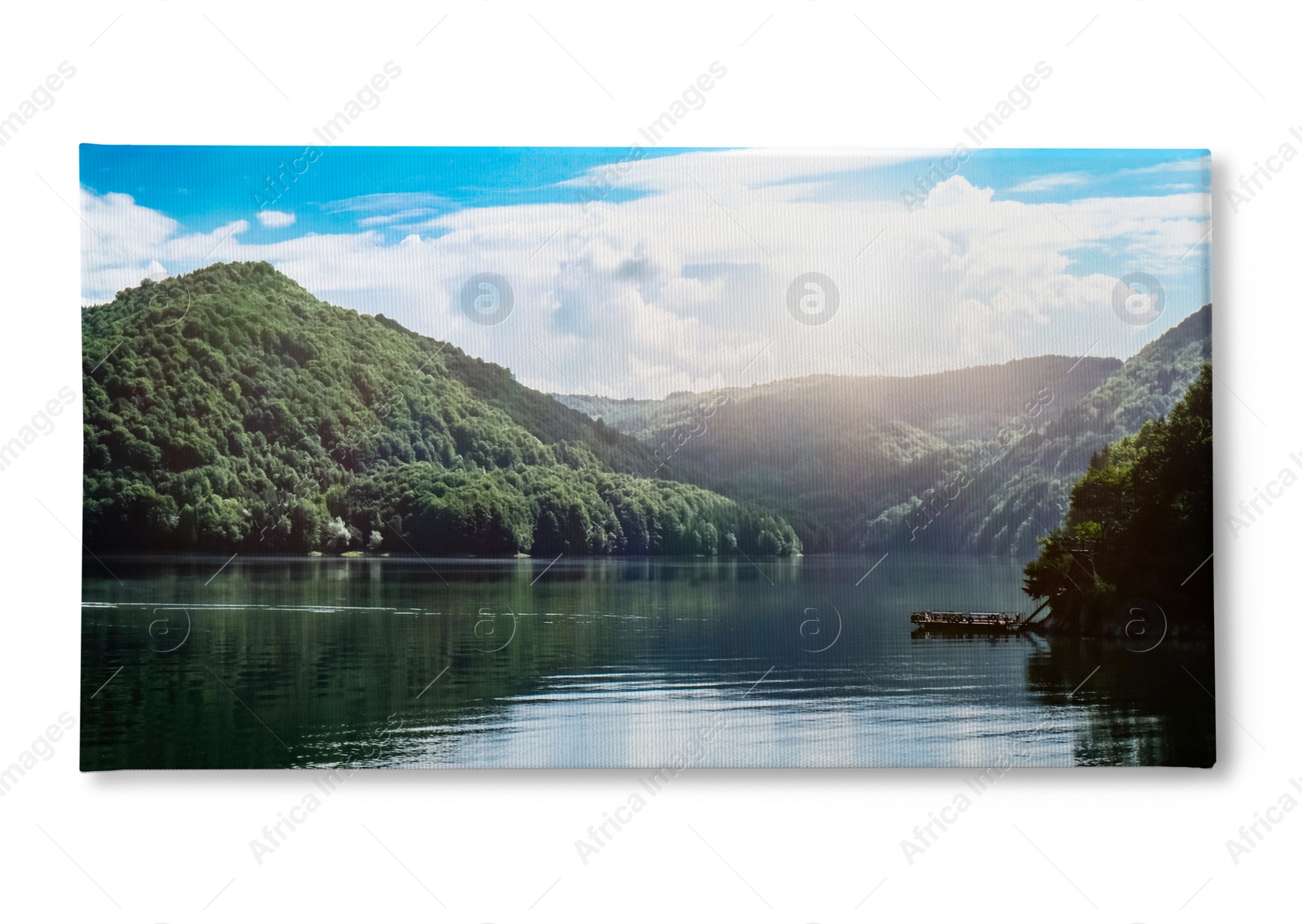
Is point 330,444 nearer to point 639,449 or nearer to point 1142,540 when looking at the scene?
point 639,449

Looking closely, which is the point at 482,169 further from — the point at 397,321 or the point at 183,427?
the point at 183,427

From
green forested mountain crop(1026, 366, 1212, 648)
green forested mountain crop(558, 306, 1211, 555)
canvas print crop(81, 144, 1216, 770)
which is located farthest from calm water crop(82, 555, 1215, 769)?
green forested mountain crop(558, 306, 1211, 555)

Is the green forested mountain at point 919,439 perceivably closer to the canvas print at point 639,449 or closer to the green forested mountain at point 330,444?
the canvas print at point 639,449

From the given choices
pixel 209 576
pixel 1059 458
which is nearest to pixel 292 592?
pixel 209 576

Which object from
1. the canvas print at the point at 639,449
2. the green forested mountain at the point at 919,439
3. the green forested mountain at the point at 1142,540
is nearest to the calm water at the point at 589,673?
the canvas print at the point at 639,449

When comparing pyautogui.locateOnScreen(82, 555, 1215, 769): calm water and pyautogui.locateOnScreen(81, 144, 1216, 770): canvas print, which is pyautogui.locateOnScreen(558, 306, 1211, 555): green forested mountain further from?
pyautogui.locateOnScreen(82, 555, 1215, 769): calm water

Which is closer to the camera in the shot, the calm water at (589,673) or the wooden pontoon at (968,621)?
the calm water at (589,673)

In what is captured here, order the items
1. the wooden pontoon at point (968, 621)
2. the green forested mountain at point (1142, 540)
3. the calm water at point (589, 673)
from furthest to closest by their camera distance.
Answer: the wooden pontoon at point (968, 621), the green forested mountain at point (1142, 540), the calm water at point (589, 673)
